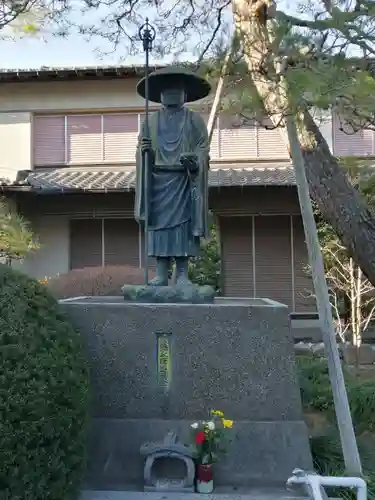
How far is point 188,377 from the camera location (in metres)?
4.32

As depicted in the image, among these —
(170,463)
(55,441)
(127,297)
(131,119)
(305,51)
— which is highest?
(131,119)

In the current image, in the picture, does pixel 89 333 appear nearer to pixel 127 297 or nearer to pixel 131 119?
pixel 127 297

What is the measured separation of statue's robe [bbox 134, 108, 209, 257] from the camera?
507cm

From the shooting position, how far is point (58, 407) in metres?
3.40

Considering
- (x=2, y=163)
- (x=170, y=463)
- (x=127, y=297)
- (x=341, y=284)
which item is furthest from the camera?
(x=2, y=163)

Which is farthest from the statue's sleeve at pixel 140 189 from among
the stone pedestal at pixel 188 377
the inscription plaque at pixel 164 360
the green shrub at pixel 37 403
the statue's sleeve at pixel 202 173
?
the green shrub at pixel 37 403

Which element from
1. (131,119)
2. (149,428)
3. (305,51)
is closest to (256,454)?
(149,428)

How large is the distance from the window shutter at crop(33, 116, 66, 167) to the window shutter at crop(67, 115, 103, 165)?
0.70ft

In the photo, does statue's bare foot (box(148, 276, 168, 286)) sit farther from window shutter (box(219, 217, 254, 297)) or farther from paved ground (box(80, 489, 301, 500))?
window shutter (box(219, 217, 254, 297))

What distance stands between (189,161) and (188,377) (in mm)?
1837

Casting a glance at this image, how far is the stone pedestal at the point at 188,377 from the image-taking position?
167 inches

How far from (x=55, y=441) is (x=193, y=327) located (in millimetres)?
1377

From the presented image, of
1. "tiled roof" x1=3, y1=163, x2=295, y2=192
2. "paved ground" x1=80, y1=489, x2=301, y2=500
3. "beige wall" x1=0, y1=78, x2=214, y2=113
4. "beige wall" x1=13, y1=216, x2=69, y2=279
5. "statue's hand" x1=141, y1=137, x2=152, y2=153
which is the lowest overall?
"paved ground" x1=80, y1=489, x2=301, y2=500

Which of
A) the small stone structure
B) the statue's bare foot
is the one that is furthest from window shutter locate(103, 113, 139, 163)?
the small stone structure
